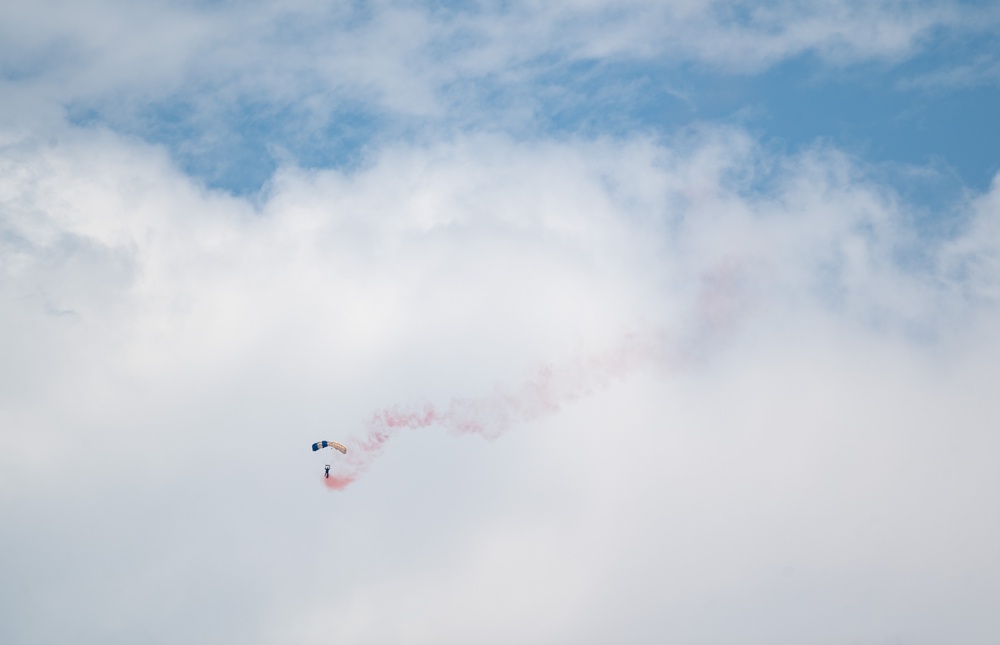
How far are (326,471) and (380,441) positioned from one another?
9.21 meters

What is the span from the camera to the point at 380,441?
7096 inches

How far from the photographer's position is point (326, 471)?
185250 millimetres
